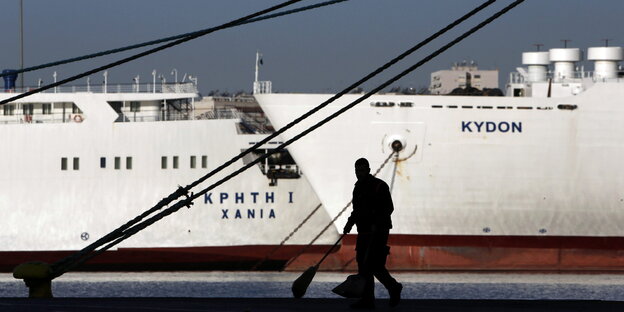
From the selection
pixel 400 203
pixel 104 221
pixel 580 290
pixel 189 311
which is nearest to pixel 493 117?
pixel 400 203

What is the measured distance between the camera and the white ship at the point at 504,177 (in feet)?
111

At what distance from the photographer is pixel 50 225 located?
37156mm

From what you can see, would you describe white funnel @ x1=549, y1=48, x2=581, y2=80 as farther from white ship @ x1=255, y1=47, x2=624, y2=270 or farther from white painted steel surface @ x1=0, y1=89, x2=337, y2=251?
white painted steel surface @ x1=0, y1=89, x2=337, y2=251

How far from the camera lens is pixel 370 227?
44.7ft

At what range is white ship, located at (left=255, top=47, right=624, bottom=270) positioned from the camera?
111 ft

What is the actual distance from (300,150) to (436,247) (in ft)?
14.0

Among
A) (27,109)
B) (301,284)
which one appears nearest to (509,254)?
(27,109)

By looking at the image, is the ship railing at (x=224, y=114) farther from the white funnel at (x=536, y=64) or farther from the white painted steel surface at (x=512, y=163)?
the white funnel at (x=536, y=64)

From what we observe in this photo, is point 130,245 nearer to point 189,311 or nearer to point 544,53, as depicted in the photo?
point 544,53

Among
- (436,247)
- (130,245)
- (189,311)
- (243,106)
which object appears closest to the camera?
(189,311)

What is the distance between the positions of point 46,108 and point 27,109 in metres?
0.54

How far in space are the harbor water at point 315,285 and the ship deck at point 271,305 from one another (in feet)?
46.7

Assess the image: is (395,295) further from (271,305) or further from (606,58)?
(606,58)

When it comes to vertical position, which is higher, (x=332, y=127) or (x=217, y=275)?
(x=332, y=127)
